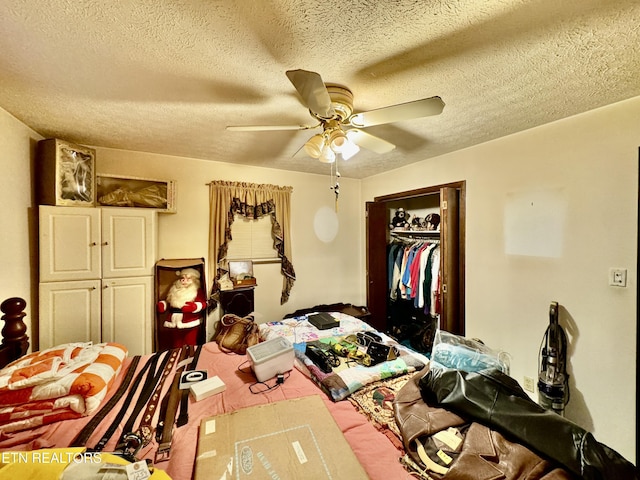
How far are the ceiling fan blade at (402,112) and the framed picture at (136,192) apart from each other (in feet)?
→ 7.05

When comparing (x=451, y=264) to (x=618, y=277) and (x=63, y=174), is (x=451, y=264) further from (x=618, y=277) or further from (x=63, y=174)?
(x=63, y=174)

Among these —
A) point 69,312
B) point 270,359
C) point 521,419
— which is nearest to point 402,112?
point 521,419

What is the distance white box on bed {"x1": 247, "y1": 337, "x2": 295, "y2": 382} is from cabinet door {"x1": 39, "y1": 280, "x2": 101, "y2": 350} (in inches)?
64.1

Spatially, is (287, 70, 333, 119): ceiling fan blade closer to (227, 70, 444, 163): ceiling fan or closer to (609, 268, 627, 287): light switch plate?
(227, 70, 444, 163): ceiling fan

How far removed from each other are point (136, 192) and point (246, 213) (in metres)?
1.12

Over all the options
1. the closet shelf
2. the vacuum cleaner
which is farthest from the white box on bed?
the closet shelf

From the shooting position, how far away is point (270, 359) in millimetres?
1519

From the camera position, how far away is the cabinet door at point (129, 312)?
88.7 inches

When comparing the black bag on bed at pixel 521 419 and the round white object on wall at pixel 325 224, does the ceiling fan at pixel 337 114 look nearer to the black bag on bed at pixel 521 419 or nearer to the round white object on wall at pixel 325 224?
the black bag on bed at pixel 521 419

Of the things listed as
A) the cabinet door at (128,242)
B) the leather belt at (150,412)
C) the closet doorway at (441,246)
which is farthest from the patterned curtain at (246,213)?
the leather belt at (150,412)

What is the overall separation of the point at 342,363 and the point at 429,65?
1.81 meters

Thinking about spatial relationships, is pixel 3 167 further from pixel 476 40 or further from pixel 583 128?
pixel 583 128

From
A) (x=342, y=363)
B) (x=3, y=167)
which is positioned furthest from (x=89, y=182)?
(x=342, y=363)

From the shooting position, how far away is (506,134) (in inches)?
85.8
